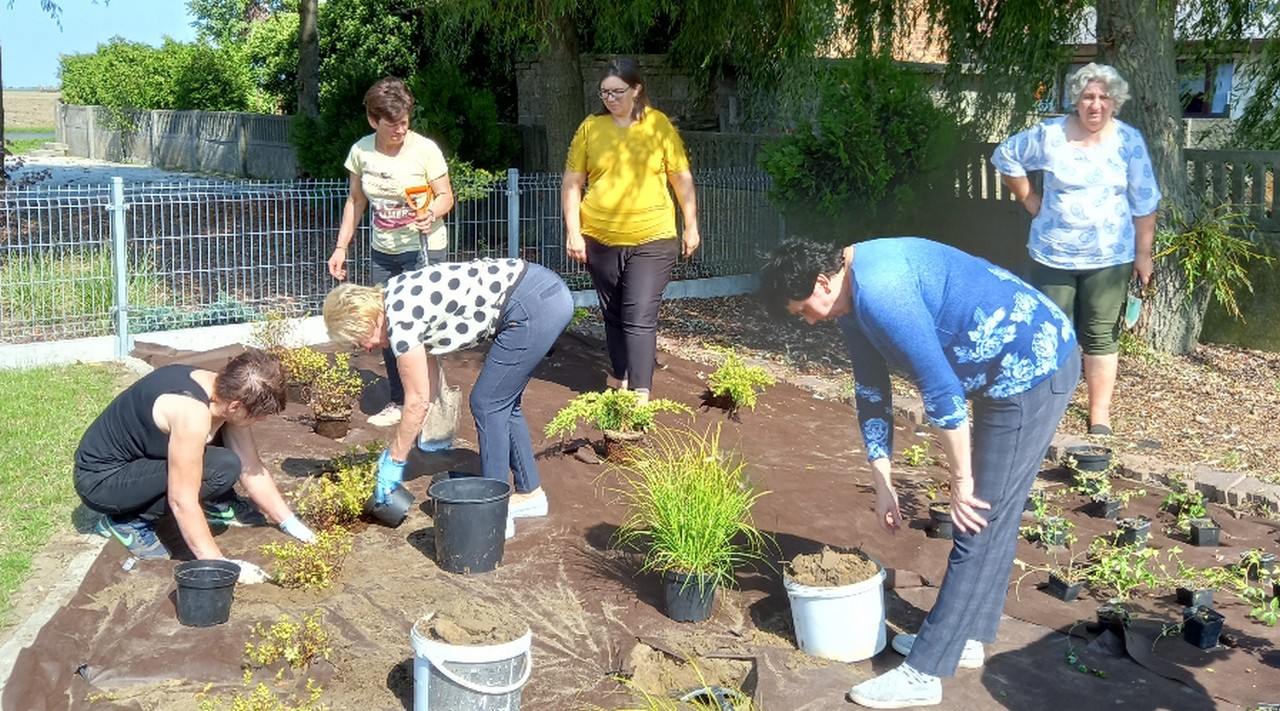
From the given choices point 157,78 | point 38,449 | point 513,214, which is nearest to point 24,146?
point 157,78

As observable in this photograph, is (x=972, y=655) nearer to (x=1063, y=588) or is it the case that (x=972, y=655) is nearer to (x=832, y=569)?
(x=832, y=569)

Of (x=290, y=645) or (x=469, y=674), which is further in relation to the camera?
(x=290, y=645)

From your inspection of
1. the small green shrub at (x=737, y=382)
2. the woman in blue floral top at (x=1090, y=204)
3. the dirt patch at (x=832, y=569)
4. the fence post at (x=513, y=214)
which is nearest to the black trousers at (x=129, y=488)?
the dirt patch at (x=832, y=569)

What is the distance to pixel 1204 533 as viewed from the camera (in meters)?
5.61

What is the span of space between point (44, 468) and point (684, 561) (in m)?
3.23

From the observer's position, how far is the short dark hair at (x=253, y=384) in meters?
4.67

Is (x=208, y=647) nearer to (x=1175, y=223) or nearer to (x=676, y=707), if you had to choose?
(x=676, y=707)

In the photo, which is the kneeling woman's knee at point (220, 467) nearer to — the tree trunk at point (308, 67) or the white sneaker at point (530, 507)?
the white sneaker at point (530, 507)

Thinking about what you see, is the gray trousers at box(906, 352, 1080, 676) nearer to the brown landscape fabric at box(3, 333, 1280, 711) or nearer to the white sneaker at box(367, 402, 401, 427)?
the brown landscape fabric at box(3, 333, 1280, 711)

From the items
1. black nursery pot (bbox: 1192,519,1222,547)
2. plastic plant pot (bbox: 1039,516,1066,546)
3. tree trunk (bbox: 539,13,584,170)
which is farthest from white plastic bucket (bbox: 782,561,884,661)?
tree trunk (bbox: 539,13,584,170)

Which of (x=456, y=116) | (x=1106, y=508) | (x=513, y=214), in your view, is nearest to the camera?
(x=1106, y=508)

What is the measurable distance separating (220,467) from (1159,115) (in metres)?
6.76

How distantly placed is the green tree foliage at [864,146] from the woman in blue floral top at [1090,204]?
3.49 metres

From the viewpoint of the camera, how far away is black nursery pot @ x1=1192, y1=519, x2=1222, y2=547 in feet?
18.4
